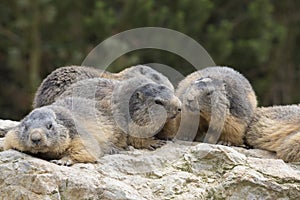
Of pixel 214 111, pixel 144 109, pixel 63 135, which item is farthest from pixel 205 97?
pixel 63 135

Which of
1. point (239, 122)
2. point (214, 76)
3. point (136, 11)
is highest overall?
point (136, 11)

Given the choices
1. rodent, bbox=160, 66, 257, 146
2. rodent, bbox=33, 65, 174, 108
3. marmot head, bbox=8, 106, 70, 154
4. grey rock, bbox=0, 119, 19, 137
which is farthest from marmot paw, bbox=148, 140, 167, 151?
grey rock, bbox=0, 119, 19, 137

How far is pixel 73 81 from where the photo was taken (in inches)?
325

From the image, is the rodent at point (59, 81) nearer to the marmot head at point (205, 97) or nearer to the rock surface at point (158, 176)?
the marmot head at point (205, 97)

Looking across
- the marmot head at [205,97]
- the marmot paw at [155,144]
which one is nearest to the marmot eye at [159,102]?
the marmot paw at [155,144]

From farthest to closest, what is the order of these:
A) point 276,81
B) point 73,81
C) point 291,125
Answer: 1. point 276,81
2. point 73,81
3. point 291,125

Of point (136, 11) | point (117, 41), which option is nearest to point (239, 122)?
point (117, 41)

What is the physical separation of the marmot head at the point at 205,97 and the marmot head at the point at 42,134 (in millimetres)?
1712

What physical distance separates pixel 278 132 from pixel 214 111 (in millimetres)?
748

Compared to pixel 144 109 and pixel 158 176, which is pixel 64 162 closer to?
pixel 158 176

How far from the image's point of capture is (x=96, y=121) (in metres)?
6.97

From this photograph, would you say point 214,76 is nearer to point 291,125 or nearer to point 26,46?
point 291,125

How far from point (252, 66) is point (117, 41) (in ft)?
13.5

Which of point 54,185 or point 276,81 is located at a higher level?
point 276,81
